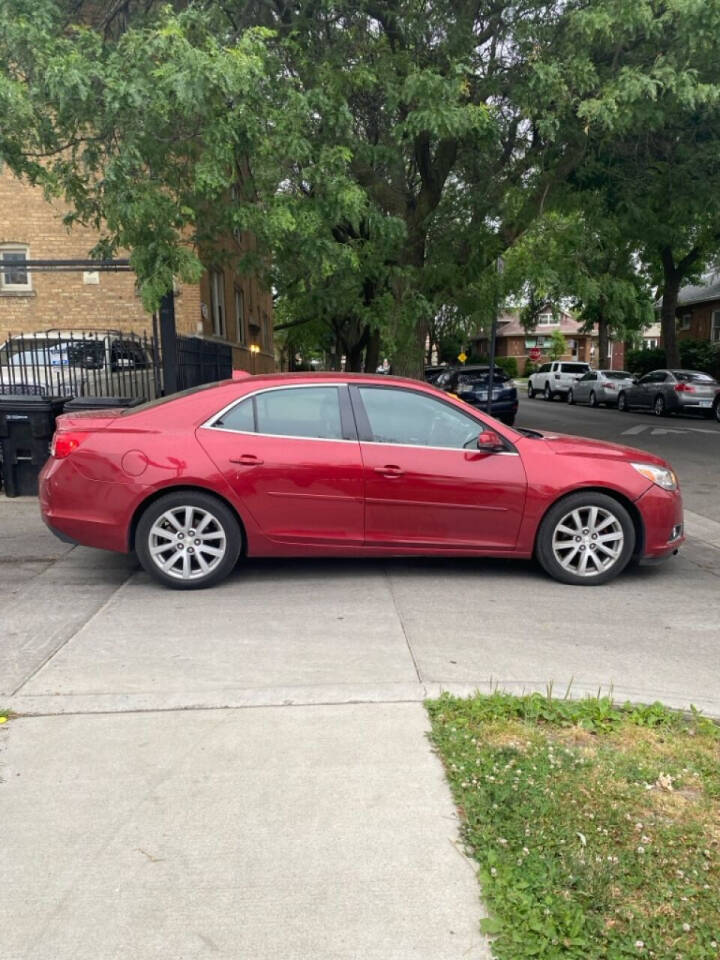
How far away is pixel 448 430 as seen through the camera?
562cm

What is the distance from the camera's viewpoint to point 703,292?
34.2 metres

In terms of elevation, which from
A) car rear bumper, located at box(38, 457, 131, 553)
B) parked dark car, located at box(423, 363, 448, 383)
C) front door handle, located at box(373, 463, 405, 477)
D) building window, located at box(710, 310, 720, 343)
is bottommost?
car rear bumper, located at box(38, 457, 131, 553)

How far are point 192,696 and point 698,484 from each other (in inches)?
358

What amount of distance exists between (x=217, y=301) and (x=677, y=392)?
1356cm

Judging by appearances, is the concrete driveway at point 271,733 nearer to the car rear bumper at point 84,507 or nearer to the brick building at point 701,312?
the car rear bumper at point 84,507

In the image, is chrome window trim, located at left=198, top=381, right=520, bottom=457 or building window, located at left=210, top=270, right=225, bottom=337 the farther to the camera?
building window, located at left=210, top=270, right=225, bottom=337

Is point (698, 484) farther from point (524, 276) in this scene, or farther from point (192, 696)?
point (192, 696)

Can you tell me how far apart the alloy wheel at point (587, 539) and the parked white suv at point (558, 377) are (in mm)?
28239

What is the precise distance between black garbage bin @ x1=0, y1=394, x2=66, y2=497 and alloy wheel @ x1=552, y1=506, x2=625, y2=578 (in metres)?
5.63

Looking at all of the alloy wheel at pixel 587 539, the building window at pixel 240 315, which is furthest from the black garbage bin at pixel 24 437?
the building window at pixel 240 315

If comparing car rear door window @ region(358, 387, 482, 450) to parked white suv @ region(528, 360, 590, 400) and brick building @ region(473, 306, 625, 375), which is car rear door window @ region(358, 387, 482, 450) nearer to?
parked white suv @ region(528, 360, 590, 400)

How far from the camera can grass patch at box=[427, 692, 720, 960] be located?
7.12 feet

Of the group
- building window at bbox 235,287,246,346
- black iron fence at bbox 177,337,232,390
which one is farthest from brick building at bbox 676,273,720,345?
black iron fence at bbox 177,337,232,390

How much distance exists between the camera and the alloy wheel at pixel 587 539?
557 cm
